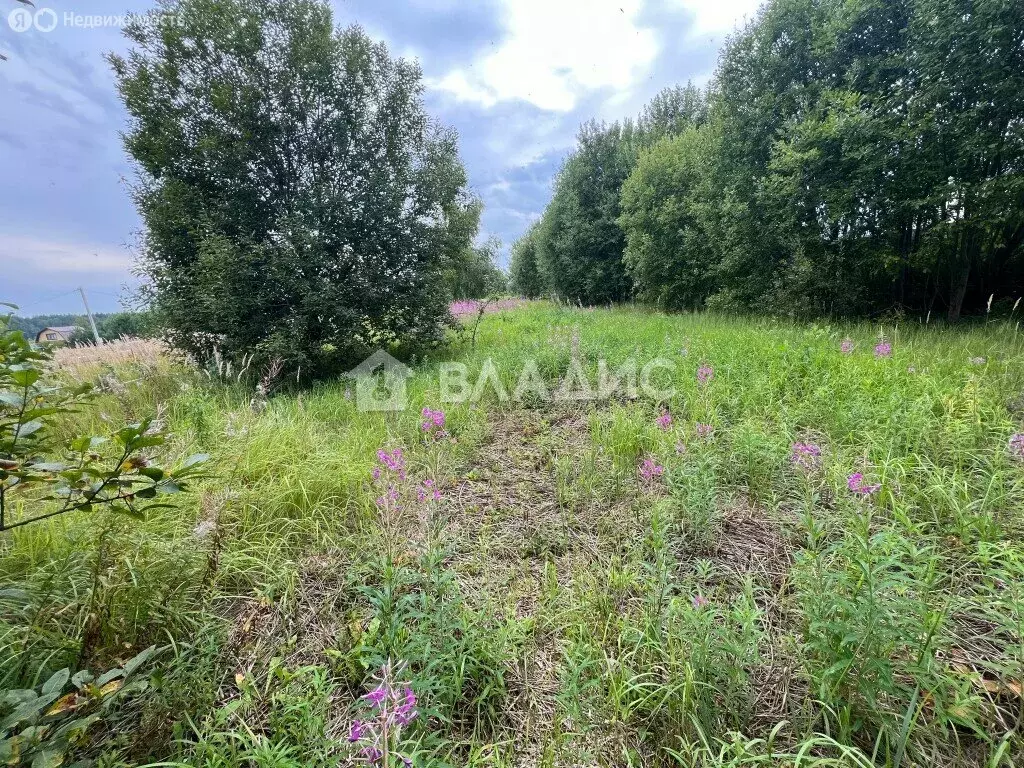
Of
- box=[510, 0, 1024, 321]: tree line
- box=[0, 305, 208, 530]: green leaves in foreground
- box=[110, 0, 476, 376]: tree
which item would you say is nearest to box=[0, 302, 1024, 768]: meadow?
box=[0, 305, 208, 530]: green leaves in foreground

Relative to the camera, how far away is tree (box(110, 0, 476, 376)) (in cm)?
527

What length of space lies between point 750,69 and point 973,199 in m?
5.45

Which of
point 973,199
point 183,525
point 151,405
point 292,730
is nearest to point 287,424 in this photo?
point 183,525

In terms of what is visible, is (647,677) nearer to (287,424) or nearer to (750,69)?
(287,424)

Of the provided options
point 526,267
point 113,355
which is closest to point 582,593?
point 113,355

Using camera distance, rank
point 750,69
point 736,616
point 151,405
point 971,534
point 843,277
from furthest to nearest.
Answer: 1. point 750,69
2. point 843,277
3. point 151,405
4. point 971,534
5. point 736,616

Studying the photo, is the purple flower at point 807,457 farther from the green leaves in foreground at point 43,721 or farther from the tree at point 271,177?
the tree at point 271,177

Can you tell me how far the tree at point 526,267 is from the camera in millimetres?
27641

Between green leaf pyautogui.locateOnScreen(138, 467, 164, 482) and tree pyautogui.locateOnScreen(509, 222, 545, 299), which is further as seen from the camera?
tree pyautogui.locateOnScreen(509, 222, 545, 299)

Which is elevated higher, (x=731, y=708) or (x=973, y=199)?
(x=973, y=199)

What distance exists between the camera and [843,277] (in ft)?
26.0

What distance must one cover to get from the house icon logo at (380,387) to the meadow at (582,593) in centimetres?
80

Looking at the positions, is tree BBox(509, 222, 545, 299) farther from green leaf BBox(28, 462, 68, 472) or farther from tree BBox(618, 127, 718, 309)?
green leaf BBox(28, 462, 68, 472)

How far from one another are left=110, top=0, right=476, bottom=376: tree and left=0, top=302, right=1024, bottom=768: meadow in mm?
3164
